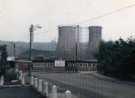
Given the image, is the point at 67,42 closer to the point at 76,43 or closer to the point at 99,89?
the point at 76,43

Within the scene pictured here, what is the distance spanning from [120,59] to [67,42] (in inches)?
1523

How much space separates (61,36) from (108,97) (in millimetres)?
58245

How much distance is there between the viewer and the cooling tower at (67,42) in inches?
3156

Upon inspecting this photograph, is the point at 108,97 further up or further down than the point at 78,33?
further down

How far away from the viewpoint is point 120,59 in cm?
5459

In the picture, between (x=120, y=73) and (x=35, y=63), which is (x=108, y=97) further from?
(x=35, y=63)

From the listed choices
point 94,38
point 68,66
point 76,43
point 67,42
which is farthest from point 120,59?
point 67,42

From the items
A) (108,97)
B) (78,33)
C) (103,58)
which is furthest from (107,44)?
(108,97)

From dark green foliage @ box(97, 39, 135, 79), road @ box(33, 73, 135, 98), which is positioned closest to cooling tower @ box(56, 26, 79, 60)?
dark green foliage @ box(97, 39, 135, 79)

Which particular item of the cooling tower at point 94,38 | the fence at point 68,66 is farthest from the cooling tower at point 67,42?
the fence at point 68,66

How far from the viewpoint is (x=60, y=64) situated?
7788cm

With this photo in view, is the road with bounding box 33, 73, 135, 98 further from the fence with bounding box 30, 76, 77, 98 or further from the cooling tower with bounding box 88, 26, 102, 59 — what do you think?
the cooling tower with bounding box 88, 26, 102, 59

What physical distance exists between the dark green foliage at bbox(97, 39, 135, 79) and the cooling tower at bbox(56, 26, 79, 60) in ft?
56.2

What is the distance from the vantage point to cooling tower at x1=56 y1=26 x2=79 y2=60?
80.2 meters
